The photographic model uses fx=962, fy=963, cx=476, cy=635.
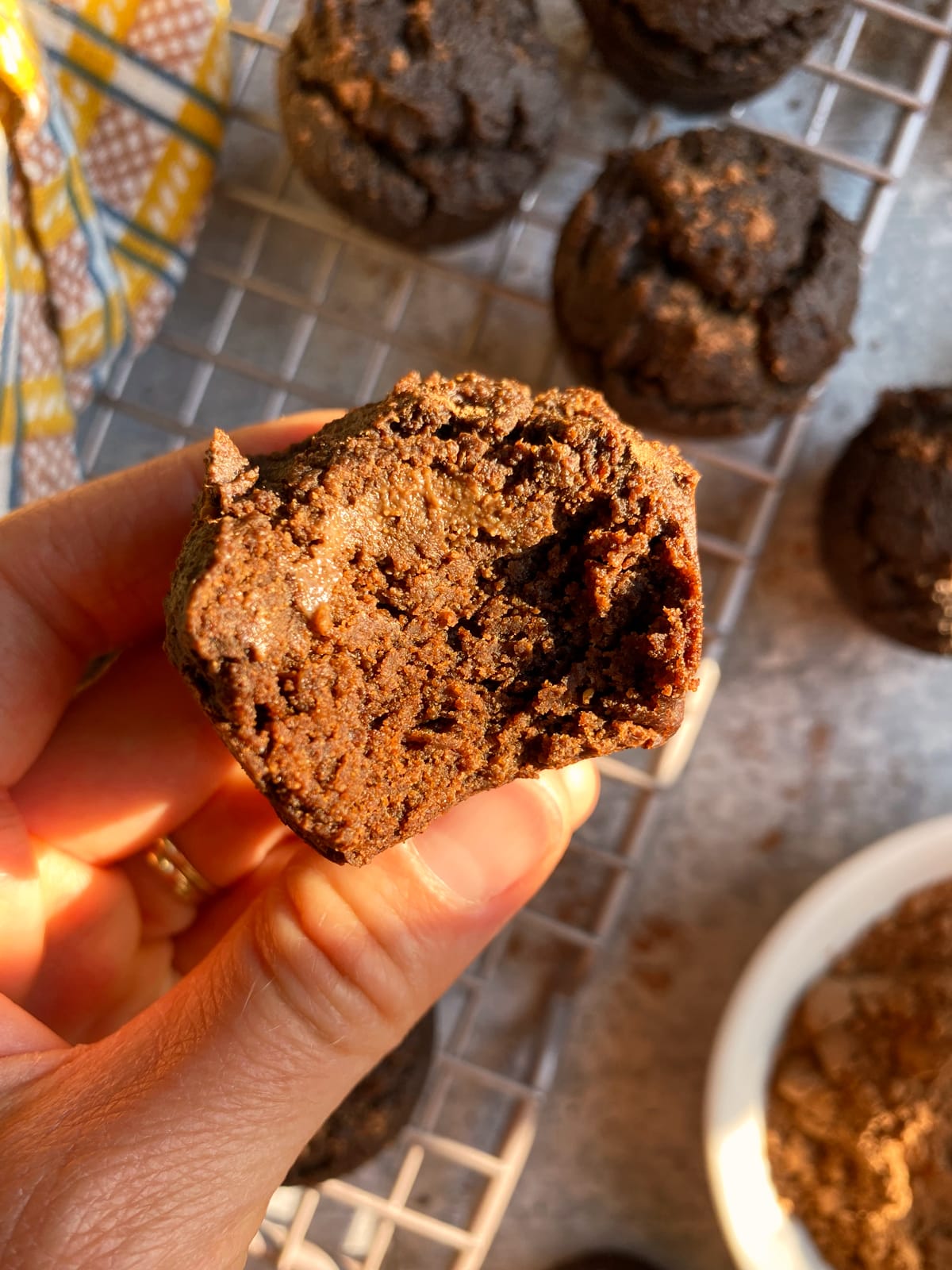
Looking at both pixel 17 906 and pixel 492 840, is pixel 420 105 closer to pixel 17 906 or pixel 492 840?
pixel 492 840

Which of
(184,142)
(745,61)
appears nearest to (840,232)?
(745,61)

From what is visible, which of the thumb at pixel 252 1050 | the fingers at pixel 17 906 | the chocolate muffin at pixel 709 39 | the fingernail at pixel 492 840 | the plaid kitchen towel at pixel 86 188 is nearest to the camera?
the thumb at pixel 252 1050

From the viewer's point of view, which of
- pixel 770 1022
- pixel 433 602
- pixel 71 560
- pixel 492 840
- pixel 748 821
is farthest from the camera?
pixel 748 821

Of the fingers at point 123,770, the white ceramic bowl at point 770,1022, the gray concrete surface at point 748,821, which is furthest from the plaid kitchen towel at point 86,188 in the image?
the white ceramic bowl at point 770,1022

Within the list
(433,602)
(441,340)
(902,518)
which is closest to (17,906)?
(433,602)

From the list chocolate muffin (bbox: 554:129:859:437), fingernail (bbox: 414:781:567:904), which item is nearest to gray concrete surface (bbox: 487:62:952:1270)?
chocolate muffin (bbox: 554:129:859:437)

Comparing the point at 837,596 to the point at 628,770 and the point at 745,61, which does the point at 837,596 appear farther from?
the point at 745,61

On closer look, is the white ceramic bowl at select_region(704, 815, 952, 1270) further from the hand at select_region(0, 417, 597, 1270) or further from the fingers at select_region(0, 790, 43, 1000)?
the fingers at select_region(0, 790, 43, 1000)

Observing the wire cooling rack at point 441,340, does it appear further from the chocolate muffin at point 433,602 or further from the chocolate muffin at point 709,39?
the chocolate muffin at point 433,602
